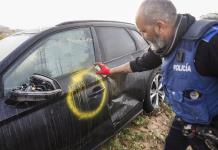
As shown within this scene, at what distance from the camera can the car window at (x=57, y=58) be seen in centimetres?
304

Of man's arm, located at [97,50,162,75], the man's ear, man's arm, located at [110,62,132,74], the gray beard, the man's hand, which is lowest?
the man's hand

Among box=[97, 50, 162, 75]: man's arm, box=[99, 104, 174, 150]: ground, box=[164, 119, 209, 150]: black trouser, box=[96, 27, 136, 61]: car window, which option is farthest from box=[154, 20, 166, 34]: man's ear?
box=[99, 104, 174, 150]: ground

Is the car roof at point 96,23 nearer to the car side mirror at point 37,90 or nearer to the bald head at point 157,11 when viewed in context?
the car side mirror at point 37,90

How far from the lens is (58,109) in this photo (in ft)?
Result: 10.4

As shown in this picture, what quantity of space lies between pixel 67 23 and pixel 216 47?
6.53ft

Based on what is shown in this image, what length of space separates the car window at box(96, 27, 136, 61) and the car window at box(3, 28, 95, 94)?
0.23 metres

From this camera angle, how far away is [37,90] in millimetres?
2982

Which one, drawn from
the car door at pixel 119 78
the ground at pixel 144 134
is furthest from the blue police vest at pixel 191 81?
the ground at pixel 144 134

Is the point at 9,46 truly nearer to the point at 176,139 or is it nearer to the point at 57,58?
the point at 57,58

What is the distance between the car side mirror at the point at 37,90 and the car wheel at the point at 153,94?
212 centimetres

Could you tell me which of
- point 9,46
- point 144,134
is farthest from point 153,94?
point 9,46

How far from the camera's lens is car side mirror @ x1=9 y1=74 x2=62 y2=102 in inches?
110

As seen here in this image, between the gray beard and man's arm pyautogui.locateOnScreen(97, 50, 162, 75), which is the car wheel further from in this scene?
the gray beard

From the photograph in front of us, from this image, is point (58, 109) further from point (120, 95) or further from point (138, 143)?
point (138, 143)
